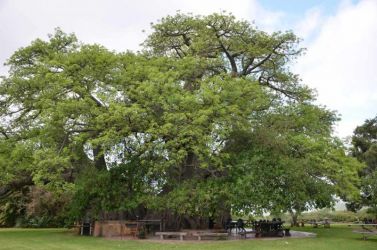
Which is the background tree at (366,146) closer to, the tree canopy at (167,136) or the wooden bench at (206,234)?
the tree canopy at (167,136)

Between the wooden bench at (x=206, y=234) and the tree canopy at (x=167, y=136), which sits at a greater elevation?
the tree canopy at (x=167, y=136)

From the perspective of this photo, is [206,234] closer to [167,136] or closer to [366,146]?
[167,136]

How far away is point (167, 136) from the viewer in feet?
68.7

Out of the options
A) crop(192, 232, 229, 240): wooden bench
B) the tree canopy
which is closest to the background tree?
the tree canopy

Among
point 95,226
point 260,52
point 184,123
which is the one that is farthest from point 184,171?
point 260,52

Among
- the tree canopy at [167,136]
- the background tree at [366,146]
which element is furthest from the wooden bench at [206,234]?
the background tree at [366,146]

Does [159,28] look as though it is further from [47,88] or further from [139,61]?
[47,88]

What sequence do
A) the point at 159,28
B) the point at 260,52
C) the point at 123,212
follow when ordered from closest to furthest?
the point at 123,212 → the point at 260,52 → the point at 159,28

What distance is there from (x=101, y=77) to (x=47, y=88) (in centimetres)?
339

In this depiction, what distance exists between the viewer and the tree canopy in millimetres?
20609

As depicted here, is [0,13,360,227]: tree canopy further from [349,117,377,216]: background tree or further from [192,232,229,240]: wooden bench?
[349,117,377,216]: background tree

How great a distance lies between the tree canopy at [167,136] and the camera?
811 inches

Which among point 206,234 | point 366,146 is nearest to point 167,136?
point 206,234

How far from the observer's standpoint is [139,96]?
2166cm
